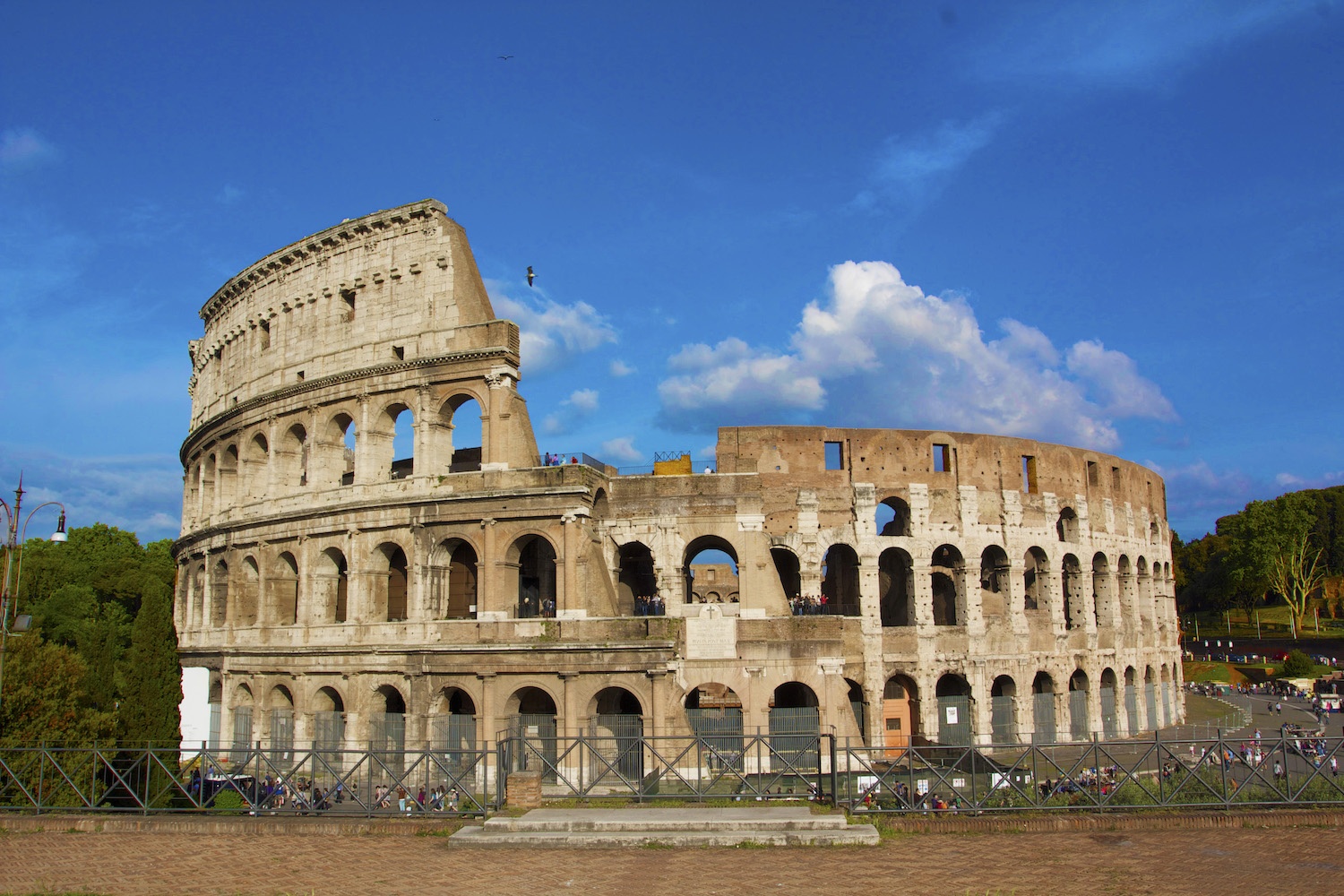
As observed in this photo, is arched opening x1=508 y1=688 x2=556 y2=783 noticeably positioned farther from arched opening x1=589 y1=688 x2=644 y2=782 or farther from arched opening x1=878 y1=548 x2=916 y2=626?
arched opening x1=878 y1=548 x2=916 y2=626

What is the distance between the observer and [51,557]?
44.2 meters

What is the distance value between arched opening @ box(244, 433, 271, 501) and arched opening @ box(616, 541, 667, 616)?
1286cm

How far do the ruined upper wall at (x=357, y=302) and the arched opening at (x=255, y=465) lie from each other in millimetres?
1655

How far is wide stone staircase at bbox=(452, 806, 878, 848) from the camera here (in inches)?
545

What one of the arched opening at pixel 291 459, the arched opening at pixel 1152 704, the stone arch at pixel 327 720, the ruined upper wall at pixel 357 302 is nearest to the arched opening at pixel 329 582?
Answer: the stone arch at pixel 327 720

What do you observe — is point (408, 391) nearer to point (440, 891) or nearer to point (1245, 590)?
point (440, 891)

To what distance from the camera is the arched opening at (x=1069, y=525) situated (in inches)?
1471

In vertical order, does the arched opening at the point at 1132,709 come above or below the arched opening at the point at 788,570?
below

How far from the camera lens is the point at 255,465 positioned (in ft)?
114

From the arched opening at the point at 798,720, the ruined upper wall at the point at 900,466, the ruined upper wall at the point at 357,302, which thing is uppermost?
the ruined upper wall at the point at 357,302

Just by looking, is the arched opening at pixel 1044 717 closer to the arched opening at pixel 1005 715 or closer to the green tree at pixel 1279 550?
the arched opening at pixel 1005 715

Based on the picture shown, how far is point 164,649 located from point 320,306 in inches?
483

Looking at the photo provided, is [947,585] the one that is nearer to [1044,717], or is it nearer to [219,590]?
[1044,717]

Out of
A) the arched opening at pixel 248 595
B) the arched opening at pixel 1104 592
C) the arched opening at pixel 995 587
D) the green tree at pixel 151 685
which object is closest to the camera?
the green tree at pixel 151 685
